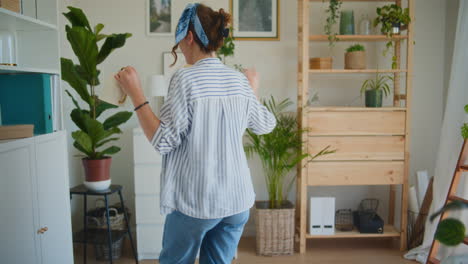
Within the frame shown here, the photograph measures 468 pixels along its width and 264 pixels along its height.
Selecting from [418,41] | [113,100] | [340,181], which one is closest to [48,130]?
[113,100]

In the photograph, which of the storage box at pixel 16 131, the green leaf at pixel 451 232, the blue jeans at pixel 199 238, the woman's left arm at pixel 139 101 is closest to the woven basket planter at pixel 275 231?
the blue jeans at pixel 199 238

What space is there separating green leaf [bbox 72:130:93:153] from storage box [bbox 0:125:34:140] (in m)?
0.58

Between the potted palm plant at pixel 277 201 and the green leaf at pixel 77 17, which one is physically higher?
the green leaf at pixel 77 17

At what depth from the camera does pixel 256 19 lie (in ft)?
10.7

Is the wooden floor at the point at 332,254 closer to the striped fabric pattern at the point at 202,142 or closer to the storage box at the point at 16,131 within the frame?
the storage box at the point at 16,131

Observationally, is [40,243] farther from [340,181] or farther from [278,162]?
[340,181]

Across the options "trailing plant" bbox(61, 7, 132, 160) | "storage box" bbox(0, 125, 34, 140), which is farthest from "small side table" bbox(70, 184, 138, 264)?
"storage box" bbox(0, 125, 34, 140)

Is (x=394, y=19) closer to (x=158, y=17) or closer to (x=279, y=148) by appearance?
(x=279, y=148)

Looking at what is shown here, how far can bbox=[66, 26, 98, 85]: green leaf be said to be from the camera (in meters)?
2.24

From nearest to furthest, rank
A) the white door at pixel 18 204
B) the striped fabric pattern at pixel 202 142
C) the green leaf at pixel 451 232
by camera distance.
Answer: the green leaf at pixel 451 232 < the striped fabric pattern at pixel 202 142 < the white door at pixel 18 204

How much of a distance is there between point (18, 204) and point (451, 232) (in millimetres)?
1677

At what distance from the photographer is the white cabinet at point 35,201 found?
1.61 metres

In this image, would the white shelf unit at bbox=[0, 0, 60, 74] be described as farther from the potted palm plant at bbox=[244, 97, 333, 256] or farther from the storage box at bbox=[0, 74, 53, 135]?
the potted palm plant at bbox=[244, 97, 333, 256]

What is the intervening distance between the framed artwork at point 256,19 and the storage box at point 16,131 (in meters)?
1.95
